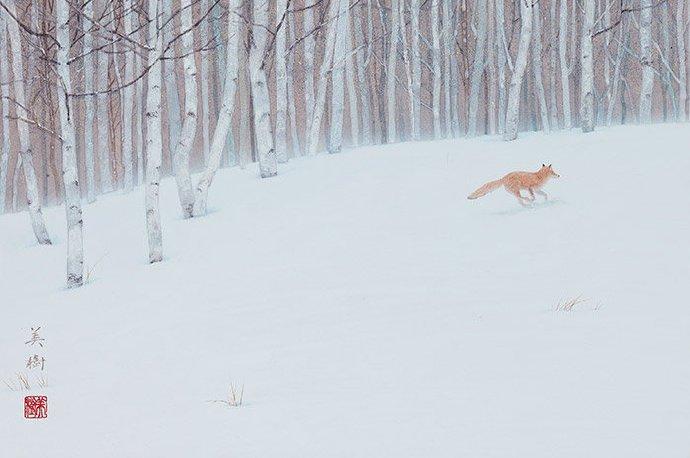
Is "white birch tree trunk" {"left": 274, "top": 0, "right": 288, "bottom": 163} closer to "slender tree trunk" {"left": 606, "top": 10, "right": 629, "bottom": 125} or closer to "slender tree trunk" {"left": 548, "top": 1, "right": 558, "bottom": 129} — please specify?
"slender tree trunk" {"left": 548, "top": 1, "right": 558, "bottom": 129}

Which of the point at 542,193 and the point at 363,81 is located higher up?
the point at 363,81

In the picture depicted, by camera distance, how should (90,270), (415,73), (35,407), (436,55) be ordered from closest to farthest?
(35,407)
(90,270)
(436,55)
(415,73)

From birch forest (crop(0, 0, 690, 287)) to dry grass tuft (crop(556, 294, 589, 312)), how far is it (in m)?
4.83

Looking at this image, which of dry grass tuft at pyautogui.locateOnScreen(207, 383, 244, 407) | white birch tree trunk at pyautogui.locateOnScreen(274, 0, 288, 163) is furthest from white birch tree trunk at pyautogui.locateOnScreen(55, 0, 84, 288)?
white birch tree trunk at pyautogui.locateOnScreen(274, 0, 288, 163)

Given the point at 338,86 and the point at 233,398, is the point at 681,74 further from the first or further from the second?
the point at 233,398

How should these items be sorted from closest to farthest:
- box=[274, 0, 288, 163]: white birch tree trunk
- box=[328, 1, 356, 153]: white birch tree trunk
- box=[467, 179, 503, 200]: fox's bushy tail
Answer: box=[467, 179, 503, 200]: fox's bushy tail → box=[274, 0, 288, 163]: white birch tree trunk → box=[328, 1, 356, 153]: white birch tree trunk

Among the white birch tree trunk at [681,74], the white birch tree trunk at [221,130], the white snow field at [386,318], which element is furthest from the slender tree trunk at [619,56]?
the white birch tree trunk at [221,130]

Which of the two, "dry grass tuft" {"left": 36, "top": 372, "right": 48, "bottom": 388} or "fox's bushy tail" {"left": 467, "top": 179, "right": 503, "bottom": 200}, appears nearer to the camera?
"dry grass tuft" {"left": 36, "top": 372, "right": 48, "bottom": 388}

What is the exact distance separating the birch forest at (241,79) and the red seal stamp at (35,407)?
4.36 metres

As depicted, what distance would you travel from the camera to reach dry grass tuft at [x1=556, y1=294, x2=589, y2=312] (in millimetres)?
5473

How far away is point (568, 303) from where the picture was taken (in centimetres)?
555

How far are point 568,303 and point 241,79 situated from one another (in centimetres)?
1667

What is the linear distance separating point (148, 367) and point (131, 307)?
213 centimetres

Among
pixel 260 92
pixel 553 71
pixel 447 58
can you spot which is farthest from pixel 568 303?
pixel 553 71
